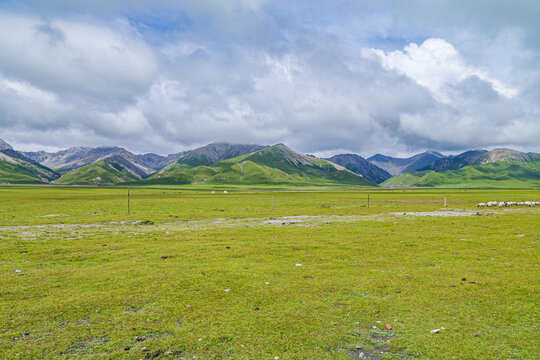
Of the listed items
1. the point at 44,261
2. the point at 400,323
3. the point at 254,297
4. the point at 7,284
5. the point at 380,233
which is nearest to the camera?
the point at 400,323

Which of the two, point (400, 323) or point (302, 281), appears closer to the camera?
point (400, 323)

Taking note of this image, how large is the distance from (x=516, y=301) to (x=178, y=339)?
13.4 meters

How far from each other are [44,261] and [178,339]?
15623 millimetres

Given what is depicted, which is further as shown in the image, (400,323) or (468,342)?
(400,323)

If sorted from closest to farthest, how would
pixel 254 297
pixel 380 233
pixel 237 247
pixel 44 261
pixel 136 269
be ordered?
1. pixel 254 297
2. pixel 136 269
3. pixel 44 261
4. pixel 237 247
5. pixel 380 233

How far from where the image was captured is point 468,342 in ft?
29.4

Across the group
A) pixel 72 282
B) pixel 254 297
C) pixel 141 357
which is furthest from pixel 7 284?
pixel 254 297

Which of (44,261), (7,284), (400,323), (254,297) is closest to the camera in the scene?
(400,323)

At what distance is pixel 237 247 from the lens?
2398 centimetres

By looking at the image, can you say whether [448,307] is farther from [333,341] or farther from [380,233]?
[380,233]

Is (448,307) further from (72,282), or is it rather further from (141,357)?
(72,282)

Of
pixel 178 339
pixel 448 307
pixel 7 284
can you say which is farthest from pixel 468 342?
pixel 7 284

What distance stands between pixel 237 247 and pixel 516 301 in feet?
57.7

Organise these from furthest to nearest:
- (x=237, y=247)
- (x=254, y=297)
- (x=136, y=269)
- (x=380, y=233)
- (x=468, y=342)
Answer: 1. (x=380, y=233)
2. (x=237, y=247)
3. (x=136, y=269)
4. (x=254, y=297)
5. (x=468, y=342)
